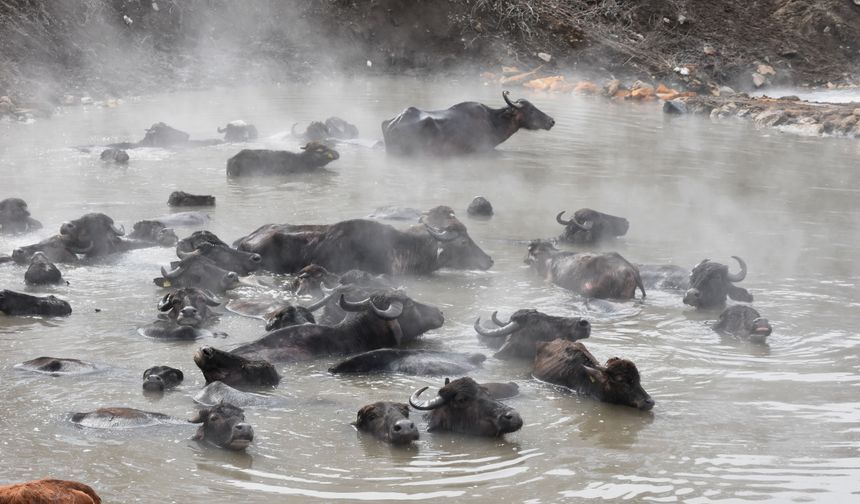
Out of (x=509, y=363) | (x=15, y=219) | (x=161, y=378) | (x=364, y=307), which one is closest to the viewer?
(x=161, y=378)

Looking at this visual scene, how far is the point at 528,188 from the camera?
571 inches

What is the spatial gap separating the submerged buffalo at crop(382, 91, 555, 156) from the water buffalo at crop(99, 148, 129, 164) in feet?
11.7

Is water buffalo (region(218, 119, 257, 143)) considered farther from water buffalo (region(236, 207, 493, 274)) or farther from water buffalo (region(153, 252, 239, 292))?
water buffalo (region(153, 252, 239, 292))

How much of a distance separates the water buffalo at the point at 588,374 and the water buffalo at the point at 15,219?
224 inches

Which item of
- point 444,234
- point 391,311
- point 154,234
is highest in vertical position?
point 444,234

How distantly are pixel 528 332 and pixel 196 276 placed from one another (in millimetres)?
2853

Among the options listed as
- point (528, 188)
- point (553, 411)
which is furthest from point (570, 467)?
point (528, 188)

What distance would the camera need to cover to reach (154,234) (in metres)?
10.8

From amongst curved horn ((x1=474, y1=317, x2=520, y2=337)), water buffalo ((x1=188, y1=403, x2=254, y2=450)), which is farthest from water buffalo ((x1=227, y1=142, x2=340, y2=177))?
water buffalo ((x1=188, y1=403, x2=254, y2=450))

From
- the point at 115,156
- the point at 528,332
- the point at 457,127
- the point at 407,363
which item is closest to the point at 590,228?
the point at 528,332

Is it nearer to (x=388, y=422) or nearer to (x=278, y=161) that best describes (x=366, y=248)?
(x=388, y=422)

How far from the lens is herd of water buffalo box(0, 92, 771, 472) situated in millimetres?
6258

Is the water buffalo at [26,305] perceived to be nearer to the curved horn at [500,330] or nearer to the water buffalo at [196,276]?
the water buffalo at [196,276]

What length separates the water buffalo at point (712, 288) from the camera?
898 cm
